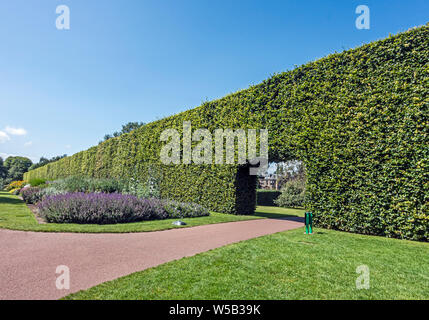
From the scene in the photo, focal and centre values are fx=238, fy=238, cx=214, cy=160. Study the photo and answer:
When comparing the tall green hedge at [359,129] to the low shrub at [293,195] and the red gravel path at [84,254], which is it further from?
the low shrub at [293,195]

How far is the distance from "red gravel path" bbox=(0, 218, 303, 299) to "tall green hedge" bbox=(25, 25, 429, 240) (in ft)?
10.9

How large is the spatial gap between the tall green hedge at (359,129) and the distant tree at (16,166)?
258ft

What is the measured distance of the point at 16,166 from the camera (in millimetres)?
70250

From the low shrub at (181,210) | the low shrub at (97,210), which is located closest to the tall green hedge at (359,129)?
the low shrub at (181,210)

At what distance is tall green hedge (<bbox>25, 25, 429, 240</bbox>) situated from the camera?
641 cm

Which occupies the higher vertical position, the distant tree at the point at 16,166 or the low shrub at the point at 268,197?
the distant tree at the point at 16,166

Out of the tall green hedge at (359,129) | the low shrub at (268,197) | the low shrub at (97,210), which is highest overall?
the tall green hedge at (359,129)

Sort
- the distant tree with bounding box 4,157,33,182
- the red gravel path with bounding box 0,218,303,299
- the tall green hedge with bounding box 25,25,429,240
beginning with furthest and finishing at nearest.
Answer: the distant tree with bounding box 4,157,33,182, the tall green hedge with bounding box 25,25,429,240, the red gravel path with bounding box 0,218,303,299

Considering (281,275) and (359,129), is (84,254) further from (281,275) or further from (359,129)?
(359,129)

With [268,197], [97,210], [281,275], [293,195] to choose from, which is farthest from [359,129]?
[268,197]

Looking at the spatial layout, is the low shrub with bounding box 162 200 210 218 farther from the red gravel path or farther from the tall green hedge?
the red gravel path

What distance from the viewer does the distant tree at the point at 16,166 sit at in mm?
67312

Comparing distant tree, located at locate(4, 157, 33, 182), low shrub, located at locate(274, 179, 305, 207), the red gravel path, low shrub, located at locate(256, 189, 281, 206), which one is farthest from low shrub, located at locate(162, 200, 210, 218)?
distant tree, located at locate(4, 157, 33, 182)

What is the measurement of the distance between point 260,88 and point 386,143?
5635 mm
